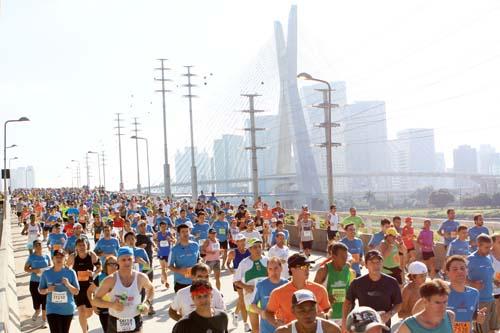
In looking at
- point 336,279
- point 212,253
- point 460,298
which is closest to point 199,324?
point 336,279

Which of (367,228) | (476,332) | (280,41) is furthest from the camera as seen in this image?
(280,41)

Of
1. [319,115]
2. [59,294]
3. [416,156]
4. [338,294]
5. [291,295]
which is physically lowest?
[59,294]

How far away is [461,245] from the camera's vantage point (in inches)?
425

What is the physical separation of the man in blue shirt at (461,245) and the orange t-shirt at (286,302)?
5.28 m

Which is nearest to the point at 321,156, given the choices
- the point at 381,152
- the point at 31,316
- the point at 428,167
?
the point at 381,152

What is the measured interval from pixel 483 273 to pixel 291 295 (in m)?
3.21

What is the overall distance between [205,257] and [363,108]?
9331 cm

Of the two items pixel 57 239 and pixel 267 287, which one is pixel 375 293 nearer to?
pixel 267 287

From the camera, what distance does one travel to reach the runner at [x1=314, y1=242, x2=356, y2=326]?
281 inches

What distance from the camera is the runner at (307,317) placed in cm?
436

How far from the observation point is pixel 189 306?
6.20m

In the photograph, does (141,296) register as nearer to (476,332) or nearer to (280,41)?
(476,332)

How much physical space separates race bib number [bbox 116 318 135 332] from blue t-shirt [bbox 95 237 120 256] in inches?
200

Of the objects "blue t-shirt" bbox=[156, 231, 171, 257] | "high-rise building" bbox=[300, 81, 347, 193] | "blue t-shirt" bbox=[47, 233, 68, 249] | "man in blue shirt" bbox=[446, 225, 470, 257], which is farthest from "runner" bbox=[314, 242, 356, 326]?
"high-rise building" bbox=[300, 81, 347, 193]
